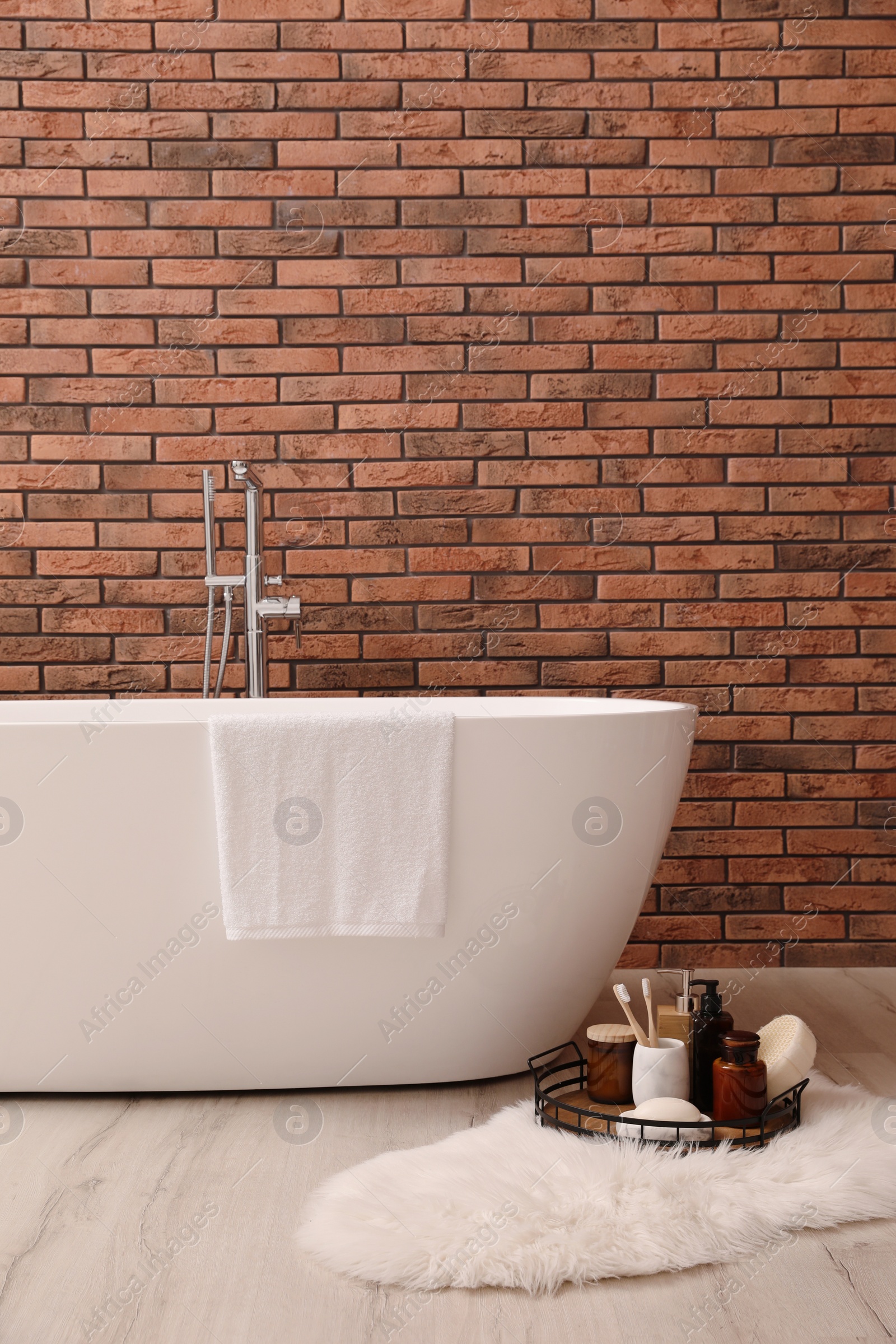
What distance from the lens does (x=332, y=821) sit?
5.48 ft

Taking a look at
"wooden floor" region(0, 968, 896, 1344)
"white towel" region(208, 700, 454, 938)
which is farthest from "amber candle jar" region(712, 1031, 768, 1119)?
"white towel" region(208, 700, 454, 938)

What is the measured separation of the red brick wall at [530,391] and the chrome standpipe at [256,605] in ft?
0.56

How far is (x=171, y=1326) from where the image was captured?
3.91 ft

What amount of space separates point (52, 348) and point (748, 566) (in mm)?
1791

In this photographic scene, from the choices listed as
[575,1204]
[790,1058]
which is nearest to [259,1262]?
[575,1204]

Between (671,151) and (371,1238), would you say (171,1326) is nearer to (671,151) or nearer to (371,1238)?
(371,1238)

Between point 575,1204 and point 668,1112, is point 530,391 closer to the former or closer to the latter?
point 668,1112

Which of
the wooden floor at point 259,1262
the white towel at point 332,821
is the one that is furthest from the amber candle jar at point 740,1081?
the white towel at point 332,821

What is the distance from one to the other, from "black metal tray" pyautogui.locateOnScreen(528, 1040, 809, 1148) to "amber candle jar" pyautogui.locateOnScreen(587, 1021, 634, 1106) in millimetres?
18

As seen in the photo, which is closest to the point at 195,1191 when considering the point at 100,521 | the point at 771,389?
the point at 100,521

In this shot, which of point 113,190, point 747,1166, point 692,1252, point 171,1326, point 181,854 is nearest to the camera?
point 171,1326

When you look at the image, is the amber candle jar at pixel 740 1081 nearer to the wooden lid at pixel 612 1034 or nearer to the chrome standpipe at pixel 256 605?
the wooden lid at pixel 612 1034

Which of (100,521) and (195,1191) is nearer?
(195,1191)

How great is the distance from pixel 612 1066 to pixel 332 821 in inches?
23.0
